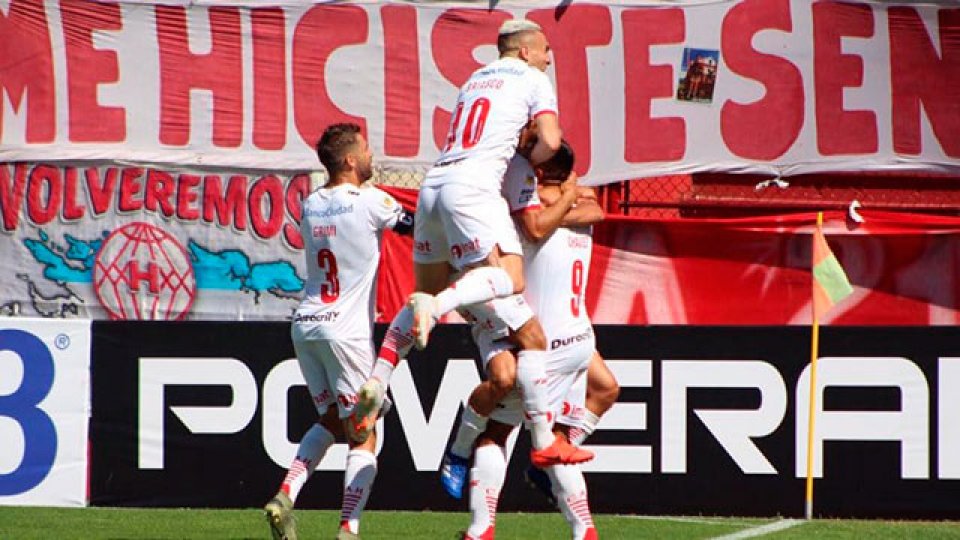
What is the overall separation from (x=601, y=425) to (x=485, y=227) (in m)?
3.31

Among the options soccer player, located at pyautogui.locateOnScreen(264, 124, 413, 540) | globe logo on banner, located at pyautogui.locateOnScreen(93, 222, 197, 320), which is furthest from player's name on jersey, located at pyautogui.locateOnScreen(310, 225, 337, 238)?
globe logo on banner, located at pyautogui.locateOnScreen(93, 222, 197, 320)

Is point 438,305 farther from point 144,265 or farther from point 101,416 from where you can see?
point 144,265

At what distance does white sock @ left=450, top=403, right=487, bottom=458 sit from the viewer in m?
7.42

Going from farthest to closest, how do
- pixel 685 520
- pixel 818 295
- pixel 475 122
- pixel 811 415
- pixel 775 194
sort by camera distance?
pixel 775 194, pixel 818 295, pixel 811 415, pixel 685 520, pixel 475 122

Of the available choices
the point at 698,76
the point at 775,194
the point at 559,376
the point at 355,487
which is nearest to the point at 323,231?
the point at 355,487

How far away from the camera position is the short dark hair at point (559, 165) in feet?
25.6

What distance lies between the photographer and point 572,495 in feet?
23.9

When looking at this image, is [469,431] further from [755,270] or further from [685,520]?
[755,270]

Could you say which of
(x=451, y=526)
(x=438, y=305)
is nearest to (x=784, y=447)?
(x=451, y=526)

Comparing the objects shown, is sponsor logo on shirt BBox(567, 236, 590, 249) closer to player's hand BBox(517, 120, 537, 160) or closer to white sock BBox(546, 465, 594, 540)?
player's hand BBox(517, 120, 537, 160)

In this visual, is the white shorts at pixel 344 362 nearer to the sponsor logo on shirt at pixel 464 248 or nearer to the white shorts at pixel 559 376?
the white shorts at pixel 559 376

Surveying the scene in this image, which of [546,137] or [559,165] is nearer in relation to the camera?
[546,137]

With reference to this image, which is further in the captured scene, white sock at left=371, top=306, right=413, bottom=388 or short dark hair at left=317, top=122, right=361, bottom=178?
short dark hair at left=317, top=122, right=361, bottom=178

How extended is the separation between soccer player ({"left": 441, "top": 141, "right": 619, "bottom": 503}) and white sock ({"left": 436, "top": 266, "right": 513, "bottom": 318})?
139 mm
